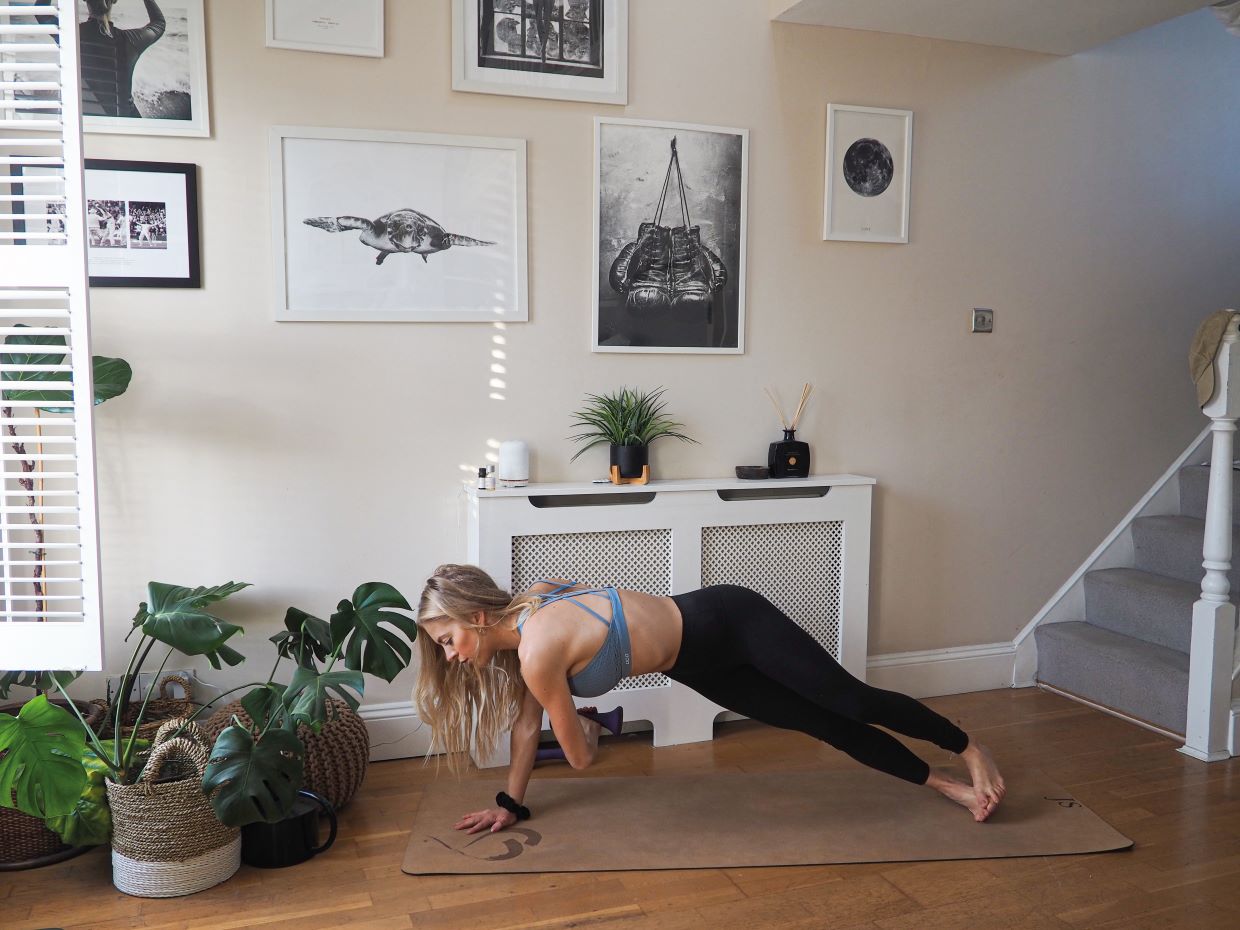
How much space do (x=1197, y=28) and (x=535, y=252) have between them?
2.83 meters

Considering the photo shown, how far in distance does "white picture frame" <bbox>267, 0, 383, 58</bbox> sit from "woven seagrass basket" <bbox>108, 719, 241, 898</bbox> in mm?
1934

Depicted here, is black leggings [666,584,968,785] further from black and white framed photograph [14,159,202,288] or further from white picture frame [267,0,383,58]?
white picture frame [267,0,383,58]

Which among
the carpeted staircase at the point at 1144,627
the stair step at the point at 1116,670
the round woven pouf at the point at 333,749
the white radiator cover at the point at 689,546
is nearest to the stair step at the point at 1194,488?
the carpeted staircase at the point at 1144,627

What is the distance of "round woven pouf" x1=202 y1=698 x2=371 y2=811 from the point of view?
269 cm

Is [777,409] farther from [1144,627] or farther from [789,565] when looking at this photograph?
[1144,627]

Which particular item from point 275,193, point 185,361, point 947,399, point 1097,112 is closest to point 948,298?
point 947,399

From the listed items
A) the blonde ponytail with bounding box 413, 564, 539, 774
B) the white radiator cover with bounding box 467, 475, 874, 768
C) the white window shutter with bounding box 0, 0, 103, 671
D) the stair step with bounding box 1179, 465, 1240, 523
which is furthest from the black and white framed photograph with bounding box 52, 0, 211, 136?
the stair step with bounding box 1179, 465, 1240, 523

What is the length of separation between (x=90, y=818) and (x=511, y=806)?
100cm

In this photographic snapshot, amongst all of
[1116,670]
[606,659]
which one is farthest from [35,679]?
[1116,670]

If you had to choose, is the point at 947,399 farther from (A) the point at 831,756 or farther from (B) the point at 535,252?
(B) the point at 535,252

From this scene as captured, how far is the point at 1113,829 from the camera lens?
106 inches

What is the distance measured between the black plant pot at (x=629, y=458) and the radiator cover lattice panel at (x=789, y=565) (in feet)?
1.00

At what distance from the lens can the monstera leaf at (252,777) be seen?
223 centimetres

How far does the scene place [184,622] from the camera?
2506mm
